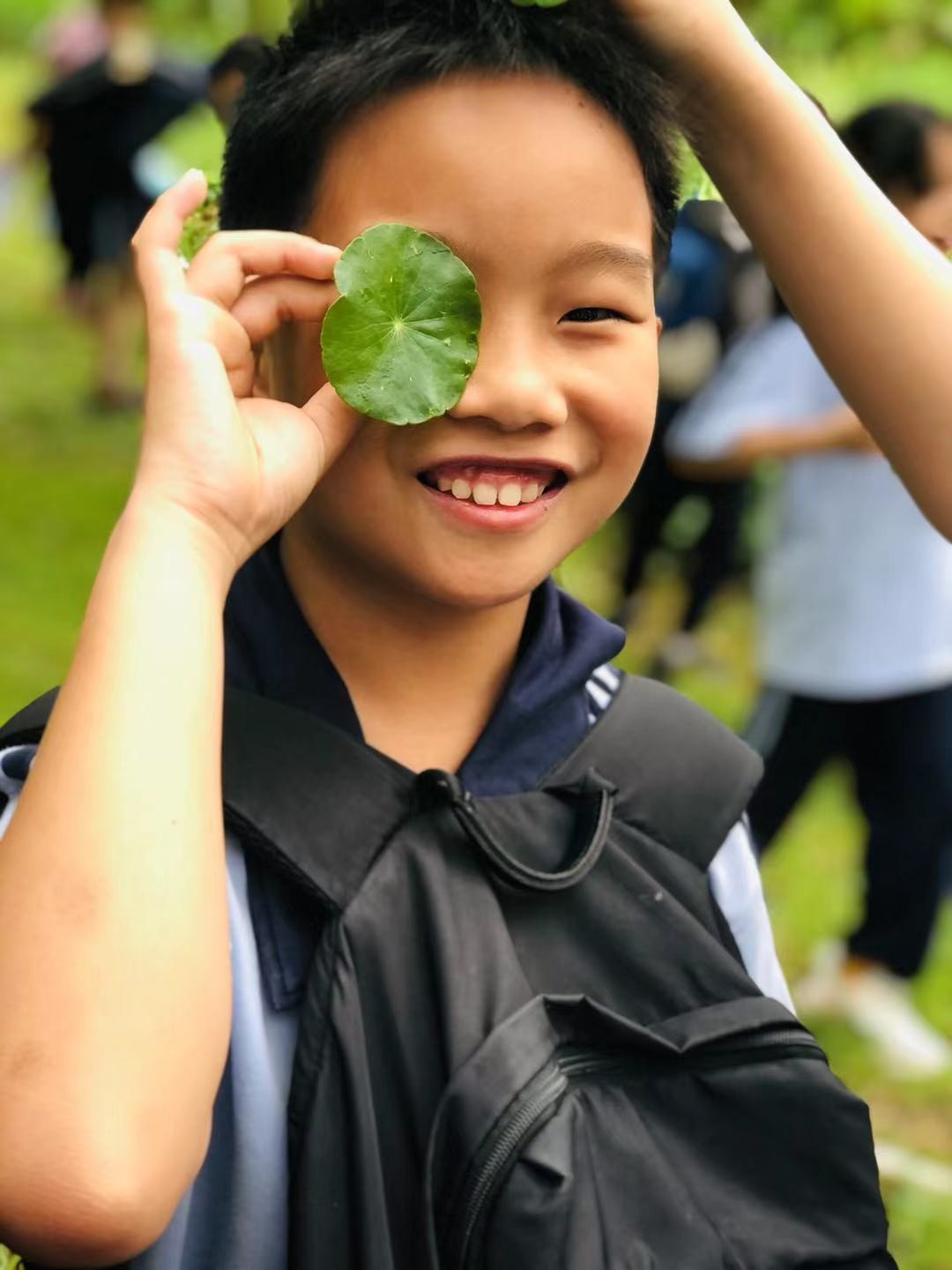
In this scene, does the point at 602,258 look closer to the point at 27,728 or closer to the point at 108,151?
the point at 27,728

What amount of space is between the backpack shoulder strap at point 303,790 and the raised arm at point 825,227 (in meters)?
0.57

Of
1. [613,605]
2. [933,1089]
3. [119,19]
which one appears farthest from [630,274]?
[119,19]

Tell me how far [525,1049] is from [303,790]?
11.0 inches

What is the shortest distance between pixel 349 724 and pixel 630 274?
47 cm

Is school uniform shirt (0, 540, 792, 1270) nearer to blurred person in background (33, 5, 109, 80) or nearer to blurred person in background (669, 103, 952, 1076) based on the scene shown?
blurred person in background (669, 103, 952, 1076)

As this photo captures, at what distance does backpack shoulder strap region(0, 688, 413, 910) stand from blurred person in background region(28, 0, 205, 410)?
6.08 meters

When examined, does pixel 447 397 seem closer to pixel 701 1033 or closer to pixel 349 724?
pixel 349 724

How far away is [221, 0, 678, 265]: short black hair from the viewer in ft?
4.76

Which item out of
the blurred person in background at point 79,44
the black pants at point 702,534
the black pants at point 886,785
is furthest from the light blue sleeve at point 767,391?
the blurred person in background at point 79,44

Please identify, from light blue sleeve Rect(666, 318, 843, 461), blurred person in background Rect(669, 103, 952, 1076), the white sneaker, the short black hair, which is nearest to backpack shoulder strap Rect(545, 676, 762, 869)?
the short black hair

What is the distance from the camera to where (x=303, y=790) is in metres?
1.42

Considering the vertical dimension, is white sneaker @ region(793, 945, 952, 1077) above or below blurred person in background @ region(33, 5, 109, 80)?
below

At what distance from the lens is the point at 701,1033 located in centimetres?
142

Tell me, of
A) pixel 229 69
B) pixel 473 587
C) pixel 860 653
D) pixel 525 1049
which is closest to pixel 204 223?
pixel 473 587
